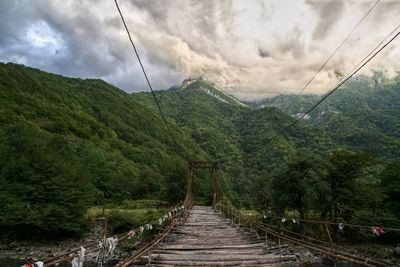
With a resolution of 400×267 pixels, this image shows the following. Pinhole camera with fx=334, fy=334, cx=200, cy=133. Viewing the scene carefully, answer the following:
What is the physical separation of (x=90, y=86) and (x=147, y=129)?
54978mm

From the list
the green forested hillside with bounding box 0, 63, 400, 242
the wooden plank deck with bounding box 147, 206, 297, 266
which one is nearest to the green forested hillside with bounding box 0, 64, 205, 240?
the green forested hillside with bounding box 0, 63, 400, 242

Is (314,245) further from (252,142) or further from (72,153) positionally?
(252,142)

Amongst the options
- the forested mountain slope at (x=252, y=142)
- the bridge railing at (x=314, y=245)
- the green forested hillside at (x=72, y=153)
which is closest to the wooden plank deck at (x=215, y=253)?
the bridge railing at (x=314, y=245)

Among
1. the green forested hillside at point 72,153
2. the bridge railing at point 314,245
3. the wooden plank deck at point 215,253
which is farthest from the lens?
the green forested hillside at point 72,153

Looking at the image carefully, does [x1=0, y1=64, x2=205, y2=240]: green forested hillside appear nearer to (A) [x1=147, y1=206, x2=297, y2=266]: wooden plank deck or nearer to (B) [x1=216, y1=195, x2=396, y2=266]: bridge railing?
(B) [x1=216, y1=195, x2=396, y2=266]: bridge railing

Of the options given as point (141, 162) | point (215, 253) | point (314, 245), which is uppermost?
point (141, 162)

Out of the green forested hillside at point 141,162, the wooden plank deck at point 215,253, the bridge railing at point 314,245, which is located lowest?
the wooden plank deck at point 215,253

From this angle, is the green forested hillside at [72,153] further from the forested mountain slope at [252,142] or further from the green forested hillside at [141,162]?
the forested mountain slope at [252,142]

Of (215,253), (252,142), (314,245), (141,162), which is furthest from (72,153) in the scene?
(252,142)

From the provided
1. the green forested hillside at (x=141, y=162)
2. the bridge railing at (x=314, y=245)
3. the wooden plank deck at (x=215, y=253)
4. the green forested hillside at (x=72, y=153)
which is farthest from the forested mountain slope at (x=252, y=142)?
the wooden plank deck at (x=215, y=253)

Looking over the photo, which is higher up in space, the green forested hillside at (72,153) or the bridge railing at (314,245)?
the green forested hillside at (72,153)

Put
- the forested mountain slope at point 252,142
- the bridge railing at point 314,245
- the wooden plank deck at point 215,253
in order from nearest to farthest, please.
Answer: the bridge railing at point 314,245 → the wooden plank deck at point 215,253 → the forested mountain slope at point 252,142

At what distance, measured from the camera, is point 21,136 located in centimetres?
5516

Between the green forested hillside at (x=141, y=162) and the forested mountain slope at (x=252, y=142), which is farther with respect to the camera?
the forested mountain slope at (x=252, y=142)
